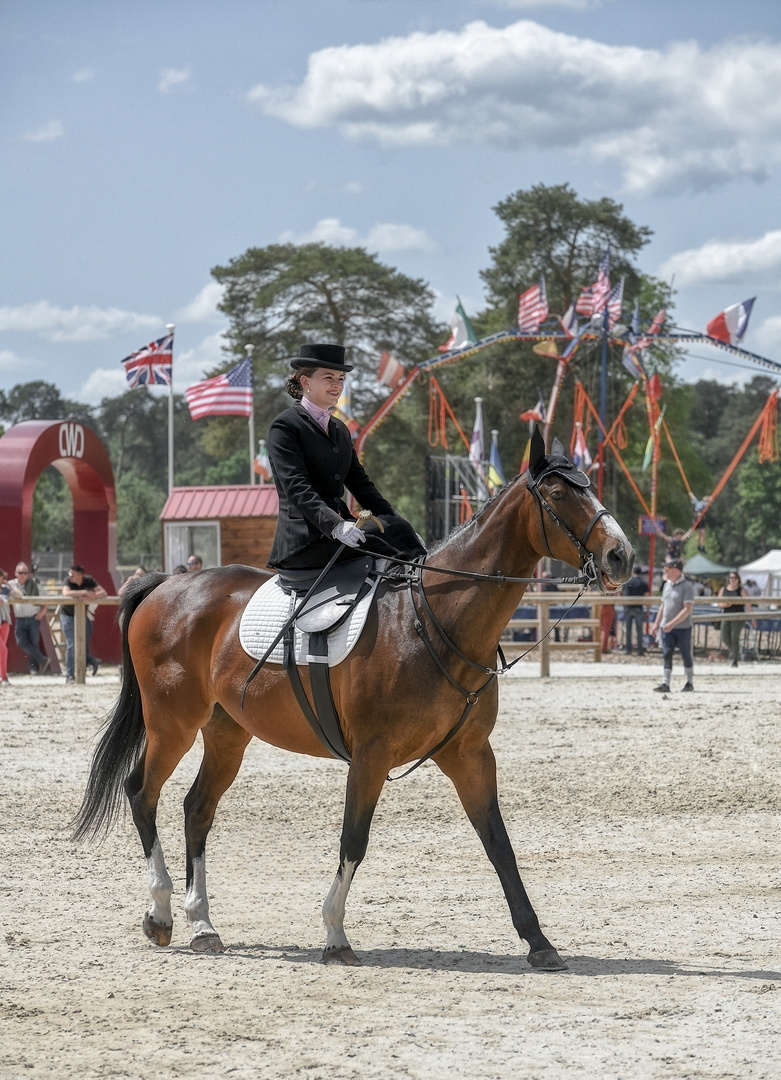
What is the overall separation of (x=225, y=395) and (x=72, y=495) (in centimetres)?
587

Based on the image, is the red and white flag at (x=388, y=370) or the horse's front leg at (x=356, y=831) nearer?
the horse's front leg at (x=356, y=831)

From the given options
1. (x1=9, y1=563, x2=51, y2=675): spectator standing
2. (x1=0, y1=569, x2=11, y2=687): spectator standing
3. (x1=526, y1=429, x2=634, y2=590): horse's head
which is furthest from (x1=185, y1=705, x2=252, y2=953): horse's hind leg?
(x1=9, y1=563, x2=51, y2=675): spectator standing

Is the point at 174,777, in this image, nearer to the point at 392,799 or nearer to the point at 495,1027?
the point at 392,799

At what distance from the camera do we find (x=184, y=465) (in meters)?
106

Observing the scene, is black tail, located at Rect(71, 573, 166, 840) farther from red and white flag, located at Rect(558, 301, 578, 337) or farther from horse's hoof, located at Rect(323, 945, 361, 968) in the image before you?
red and white flag, located at Rect(558, 301, 578, 337)

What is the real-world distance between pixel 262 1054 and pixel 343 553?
234 centimetres

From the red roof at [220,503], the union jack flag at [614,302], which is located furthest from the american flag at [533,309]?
the red roof at [220,503]

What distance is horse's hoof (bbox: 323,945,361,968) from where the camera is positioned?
5.26 metres

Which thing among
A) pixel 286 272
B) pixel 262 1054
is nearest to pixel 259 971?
pixel 262 1054

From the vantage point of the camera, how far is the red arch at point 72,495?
67.3 feet

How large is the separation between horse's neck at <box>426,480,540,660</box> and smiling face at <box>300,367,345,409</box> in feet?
3.11

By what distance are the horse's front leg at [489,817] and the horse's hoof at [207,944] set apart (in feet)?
4.15

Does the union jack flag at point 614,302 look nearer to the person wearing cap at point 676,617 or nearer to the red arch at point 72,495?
the red arch at point 72,495

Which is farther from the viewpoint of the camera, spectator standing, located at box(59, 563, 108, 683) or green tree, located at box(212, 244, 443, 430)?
green tree, located at box(212, 244, 443, 430)
